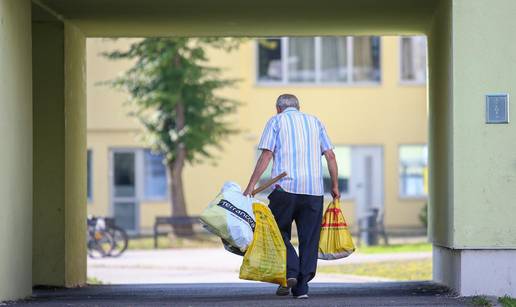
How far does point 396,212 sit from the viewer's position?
116 ft

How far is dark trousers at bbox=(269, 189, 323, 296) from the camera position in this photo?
34.8ft

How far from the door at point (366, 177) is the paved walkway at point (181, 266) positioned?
834cm

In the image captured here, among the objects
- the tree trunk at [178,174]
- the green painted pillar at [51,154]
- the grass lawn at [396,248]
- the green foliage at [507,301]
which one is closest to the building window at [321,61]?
the tree trunk at [178,174]

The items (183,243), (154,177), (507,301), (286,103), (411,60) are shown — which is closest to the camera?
(507,301)

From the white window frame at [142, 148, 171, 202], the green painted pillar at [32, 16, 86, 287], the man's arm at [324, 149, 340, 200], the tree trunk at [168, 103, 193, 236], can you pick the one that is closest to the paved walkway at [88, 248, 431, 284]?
the green painted pillar at [32, 16, 86, 287]

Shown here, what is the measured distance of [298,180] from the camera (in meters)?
10.6

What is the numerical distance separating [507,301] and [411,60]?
25939 millimetres

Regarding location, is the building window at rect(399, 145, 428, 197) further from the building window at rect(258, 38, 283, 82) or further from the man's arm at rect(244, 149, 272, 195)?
the man's arm at rect(244, 149, 272, 195)

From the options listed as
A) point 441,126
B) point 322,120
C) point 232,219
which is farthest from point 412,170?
point 232,219

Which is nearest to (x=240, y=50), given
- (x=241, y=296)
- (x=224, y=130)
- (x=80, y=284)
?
(x=224, y=130)

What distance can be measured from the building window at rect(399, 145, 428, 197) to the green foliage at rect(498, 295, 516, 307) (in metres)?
25.2

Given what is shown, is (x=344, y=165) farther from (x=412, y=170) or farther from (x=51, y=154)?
(x=51, y=154)

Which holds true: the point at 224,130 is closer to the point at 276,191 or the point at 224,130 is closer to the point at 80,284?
the point at 80,284

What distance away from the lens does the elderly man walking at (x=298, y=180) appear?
10.6m
